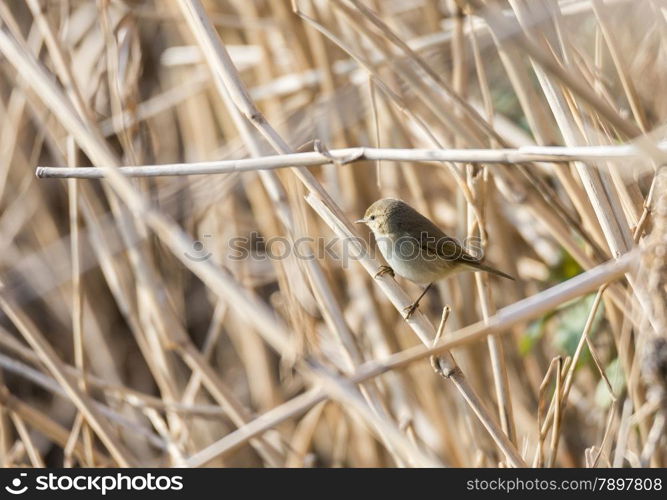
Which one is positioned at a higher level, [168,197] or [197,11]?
[168,197]

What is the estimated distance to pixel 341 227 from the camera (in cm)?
154

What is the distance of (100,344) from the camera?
10.1 ft

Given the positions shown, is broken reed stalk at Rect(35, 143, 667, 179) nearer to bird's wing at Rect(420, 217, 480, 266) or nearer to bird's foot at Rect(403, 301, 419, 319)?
bird's foot at Rect(403, 301, 419, 319)

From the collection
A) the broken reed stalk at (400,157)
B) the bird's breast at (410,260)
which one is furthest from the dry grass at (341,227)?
the bird's breast at (410,260)

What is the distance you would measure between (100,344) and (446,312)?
2.10 m

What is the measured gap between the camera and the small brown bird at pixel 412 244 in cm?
205

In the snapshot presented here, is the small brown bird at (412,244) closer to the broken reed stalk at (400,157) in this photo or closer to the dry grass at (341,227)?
the dry grass at (341,227)

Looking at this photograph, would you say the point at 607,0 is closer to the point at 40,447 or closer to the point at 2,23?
the point at 2,23

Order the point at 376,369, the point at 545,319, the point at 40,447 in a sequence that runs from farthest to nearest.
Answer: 1. the point at 40,447
2. the point at 545,319
3. the point at 376,369

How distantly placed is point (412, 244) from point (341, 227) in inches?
24.1

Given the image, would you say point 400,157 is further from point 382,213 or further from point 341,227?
point 382,213

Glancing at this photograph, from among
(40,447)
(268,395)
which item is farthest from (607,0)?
(40,447)

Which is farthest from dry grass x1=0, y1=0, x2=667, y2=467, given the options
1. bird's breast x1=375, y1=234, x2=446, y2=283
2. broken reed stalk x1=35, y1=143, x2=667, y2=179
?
bird's breast x1=375, y1=234, x2=446, y2=283

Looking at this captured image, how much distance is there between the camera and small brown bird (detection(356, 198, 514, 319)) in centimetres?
205
